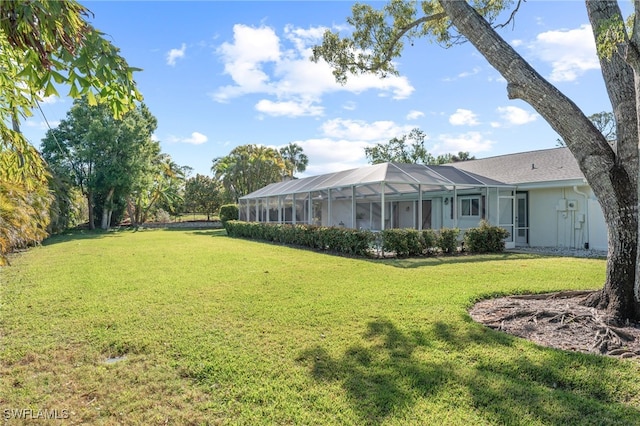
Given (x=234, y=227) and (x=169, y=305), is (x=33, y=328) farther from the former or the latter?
(x=234, y=227)

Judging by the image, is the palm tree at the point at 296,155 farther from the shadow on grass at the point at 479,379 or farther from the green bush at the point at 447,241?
the shadow on grass at the point at 479,379

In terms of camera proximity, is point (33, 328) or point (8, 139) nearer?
point (8, 139)

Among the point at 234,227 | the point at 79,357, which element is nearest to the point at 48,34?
the point at 79,357

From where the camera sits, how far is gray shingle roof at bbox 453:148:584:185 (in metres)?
15.6

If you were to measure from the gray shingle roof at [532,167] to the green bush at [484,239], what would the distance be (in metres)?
3.83

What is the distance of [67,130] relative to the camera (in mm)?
29703

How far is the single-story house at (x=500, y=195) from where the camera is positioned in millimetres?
14523

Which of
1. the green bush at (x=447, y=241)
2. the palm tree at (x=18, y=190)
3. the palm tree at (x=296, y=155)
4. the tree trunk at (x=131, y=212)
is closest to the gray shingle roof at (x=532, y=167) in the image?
the green bush at (x=447, y=241)

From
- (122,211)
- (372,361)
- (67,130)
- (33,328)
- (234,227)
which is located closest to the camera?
(372,361)

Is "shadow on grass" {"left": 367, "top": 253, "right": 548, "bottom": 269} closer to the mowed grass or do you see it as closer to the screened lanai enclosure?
the screened lanai enclosure

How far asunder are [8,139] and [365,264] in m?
8.59

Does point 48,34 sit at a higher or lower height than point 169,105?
lower

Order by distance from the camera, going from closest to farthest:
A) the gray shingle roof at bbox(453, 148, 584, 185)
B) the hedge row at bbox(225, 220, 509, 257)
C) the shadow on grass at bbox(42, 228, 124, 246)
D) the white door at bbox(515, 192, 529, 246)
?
the hedge row at bbox(225, 220, 509, 257) < the gray shingle roof at bbox(453, 148, 584, 185) < the white door at bbox(515, 192, 529, 246) < the shadow on grass at bbox(42, 228, 124, 246)

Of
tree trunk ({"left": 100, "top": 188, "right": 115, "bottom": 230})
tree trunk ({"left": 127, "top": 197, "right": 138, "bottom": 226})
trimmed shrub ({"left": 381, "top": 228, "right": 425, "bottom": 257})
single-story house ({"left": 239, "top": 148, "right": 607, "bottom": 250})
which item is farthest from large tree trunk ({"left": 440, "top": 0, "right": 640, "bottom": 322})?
tree trunk ({"left": 127, "top": 197, "right": 138, "bottom": 226})
